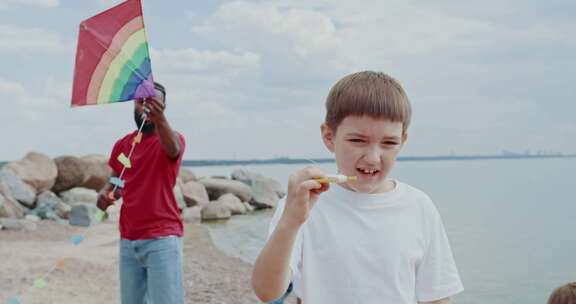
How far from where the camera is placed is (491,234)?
16.0m

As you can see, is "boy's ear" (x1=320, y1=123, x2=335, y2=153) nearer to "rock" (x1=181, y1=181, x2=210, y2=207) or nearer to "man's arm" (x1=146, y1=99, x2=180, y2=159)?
"man's arm" (x1=146, y1=99, x2=180, y2=159)

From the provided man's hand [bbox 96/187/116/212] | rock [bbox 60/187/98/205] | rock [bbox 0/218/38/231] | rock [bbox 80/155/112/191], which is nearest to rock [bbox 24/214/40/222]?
rock [bbox 0/218/38/231]

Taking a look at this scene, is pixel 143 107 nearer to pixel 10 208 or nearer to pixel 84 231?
pixel 84 231

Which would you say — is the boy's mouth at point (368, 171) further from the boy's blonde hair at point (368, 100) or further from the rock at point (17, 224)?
the rock at point (17, 224)

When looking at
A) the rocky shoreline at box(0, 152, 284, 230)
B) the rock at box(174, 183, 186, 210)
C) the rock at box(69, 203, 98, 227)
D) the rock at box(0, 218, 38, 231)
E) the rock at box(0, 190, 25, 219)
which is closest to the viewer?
the rock at box(0, 218, 38, 231)

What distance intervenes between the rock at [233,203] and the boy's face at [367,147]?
15964mm

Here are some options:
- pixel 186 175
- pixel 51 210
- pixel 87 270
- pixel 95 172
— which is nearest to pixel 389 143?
pixel 87 270

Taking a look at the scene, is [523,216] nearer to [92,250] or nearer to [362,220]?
[92,250]

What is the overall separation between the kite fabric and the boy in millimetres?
2292

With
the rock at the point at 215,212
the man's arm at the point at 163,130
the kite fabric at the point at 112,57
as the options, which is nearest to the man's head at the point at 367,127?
the man's arm at the point at 163,130

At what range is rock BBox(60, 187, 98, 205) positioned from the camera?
1674cm

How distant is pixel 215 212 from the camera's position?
1697 cm

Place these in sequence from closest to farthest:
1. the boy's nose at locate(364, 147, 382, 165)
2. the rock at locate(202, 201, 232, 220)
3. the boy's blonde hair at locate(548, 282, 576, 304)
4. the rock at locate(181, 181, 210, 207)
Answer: the boy's nose at locate(364, 147, 382, 165)
the boy's blonde hair at locate(548, 282, 576, 304)
the rock at locate(202, 201, 232, 220)
the rock at locate(181, 181, 210, 207)

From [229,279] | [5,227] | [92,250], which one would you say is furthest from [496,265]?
[5,227]
